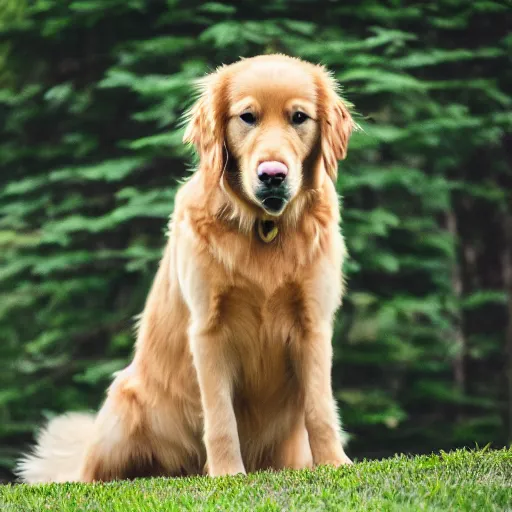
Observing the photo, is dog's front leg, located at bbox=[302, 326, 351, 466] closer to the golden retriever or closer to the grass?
the golden retriever

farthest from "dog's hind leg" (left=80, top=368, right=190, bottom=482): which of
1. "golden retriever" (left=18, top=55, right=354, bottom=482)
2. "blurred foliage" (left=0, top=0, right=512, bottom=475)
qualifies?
"blurred foliage" (left=0, top=0, right=512, bottom=475)

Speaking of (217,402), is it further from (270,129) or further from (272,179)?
(270,129)

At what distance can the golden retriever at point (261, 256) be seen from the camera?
14.1 feet

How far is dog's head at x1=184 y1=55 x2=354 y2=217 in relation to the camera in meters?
4.20

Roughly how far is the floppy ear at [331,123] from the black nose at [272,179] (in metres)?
0.38

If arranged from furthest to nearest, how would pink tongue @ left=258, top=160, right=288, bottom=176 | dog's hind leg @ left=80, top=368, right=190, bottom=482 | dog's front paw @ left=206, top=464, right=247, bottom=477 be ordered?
dog's hind leg @ left=80, top=368, right=190, bottom=482 < dog's front paw @ left=206, top=464, right=247, bottom=477 < pink tongue @ left=258, top=160, right=288, bottom=176

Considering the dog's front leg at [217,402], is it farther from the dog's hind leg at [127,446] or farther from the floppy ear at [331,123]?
the floppy ear at [331,123]

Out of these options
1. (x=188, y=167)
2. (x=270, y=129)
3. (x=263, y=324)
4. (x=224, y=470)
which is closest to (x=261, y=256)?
(x=263, y=324)

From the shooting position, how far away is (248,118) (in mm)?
→ 4324

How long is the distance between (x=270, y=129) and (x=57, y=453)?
7.73ft

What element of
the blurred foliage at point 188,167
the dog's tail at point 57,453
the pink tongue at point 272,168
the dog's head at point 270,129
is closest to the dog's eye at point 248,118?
the dog's head at point 270,129

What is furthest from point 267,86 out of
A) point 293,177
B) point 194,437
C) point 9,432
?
point 9,432

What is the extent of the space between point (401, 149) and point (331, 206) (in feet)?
15.7

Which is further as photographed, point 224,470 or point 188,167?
point 188,167
